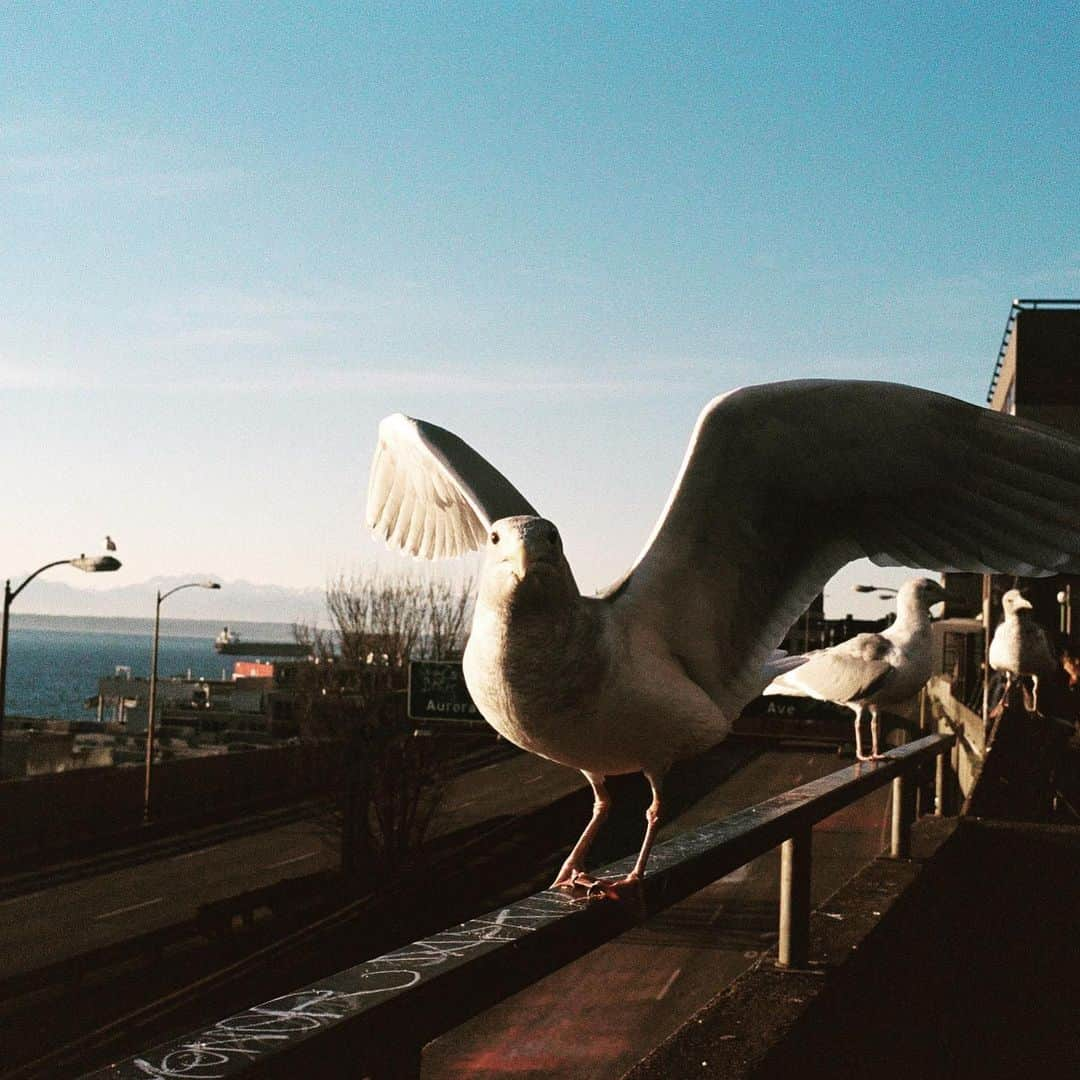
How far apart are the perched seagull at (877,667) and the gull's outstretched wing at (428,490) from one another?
3.93 meters

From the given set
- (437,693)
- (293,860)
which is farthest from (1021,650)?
(293,860)

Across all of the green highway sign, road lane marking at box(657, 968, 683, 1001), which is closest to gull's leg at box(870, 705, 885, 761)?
road lane marking at box(657, 968, 683, 1001)

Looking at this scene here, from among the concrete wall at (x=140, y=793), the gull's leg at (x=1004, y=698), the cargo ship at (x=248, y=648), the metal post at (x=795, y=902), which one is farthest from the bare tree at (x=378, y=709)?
the cargo ship at (x=248, y=648)

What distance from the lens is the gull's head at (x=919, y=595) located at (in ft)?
32.3

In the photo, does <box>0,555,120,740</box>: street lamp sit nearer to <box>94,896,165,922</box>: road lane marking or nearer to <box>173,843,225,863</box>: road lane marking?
<box>94,896,165,922</box>: road lane marking

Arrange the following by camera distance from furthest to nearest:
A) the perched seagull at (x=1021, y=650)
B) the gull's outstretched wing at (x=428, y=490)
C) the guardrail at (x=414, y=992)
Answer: the perched seagull at (x=1021, y=650)
the gull's outstretched wing at (x=428, y=490)
the guardrail at (x=414, y=992)

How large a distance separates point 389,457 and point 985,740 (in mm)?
9231

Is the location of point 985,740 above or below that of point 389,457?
below

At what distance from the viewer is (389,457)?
15.9ft

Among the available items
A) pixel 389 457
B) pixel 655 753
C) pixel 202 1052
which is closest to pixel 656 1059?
pixel 655 753

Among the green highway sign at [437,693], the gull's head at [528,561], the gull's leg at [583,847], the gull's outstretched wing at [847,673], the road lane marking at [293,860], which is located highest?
the gull's head at [528,561]

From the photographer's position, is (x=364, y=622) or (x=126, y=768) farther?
(x=364, y=622)

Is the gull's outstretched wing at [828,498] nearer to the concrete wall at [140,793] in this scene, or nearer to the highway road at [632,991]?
the highway road at [632,991]

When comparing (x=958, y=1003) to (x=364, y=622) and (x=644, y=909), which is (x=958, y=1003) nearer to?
(x=644, y=909)
